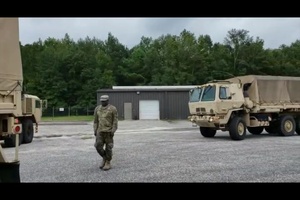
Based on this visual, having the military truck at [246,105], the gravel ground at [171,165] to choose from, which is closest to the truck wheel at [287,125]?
the military truck at [246,105]

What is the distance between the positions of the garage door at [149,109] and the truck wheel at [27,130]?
2354cm

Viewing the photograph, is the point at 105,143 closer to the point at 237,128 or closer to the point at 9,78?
the point at 9,78

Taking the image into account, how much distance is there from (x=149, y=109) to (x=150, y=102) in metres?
0.76

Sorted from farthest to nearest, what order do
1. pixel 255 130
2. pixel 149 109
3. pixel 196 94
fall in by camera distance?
1. pixel 149 109
2. pixel 255 130
3. pixel 196 94

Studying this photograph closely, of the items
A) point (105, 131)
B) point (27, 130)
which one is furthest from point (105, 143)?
point (27, 130)

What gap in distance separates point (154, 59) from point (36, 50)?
2615 cm

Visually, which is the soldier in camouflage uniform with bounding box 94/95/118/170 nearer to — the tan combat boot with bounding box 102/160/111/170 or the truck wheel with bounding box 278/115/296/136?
the tan combat boot with bounding box 102/160/111/170

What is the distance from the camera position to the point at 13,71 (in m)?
7.13

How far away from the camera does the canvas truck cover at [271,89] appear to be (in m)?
17.0

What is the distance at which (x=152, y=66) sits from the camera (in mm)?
75000

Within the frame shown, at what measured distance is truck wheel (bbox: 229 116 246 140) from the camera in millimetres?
15578

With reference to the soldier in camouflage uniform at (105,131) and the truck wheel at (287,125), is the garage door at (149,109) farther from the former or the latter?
the soldier in camouflage uniform at (105,131)
